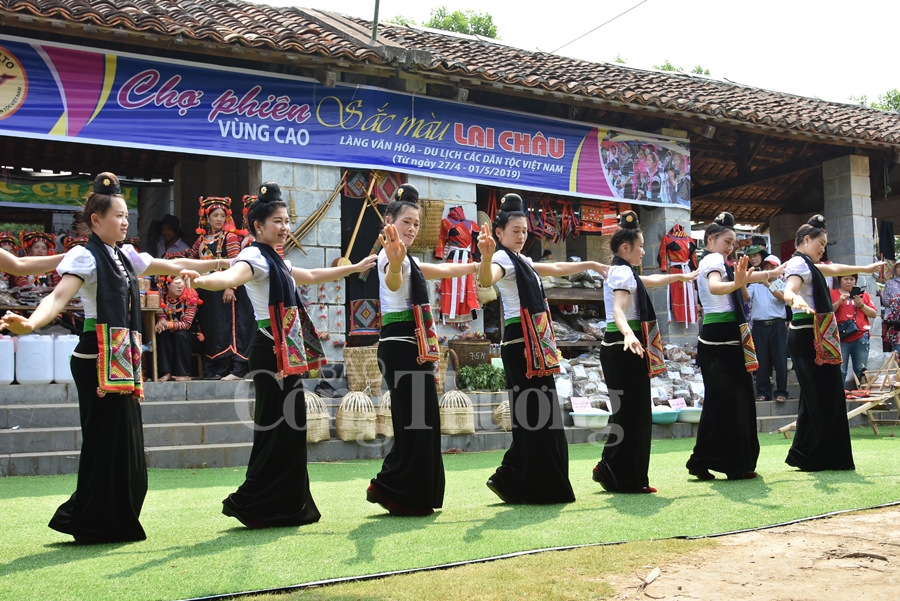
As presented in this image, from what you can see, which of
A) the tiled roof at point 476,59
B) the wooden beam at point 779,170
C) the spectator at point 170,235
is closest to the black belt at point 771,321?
the tiled roof at point 476,59

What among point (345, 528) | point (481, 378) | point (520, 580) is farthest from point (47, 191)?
point (520, 580)

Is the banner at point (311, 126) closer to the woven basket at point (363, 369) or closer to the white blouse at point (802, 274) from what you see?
the woven basket at point (363, 369)

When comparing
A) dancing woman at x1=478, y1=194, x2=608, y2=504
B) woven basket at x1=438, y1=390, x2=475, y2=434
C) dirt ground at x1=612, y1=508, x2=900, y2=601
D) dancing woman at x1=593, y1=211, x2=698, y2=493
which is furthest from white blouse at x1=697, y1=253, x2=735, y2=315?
woven basket at x1=438, y1=390, x2=475, y2=434

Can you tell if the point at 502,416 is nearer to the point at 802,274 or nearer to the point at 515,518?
the point at 802,274

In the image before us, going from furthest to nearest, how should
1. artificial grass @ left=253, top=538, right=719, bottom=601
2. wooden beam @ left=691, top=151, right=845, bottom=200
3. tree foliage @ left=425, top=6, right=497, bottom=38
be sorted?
tree foliage @ left=425, top=6, right=497, bottom=38 < wooden beam @ left=691, top=151, right=845, bottom=200 < artificial grass @ left=253, top=538, right=719, bottom=601

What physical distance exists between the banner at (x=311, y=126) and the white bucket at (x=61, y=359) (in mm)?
2181

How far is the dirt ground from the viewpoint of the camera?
11.0 feet

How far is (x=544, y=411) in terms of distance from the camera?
5.42 meters

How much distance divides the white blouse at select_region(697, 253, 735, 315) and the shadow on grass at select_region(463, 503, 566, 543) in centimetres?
203

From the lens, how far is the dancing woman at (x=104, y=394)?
4.34 m

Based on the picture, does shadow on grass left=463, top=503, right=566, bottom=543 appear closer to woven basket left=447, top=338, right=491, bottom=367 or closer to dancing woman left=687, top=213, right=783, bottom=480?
dancing woman left=687, top=213, right=783, bottom=480

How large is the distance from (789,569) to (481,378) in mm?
6827

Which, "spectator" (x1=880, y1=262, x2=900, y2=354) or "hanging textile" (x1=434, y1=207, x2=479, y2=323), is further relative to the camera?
"spectator" (x1=880, y1=262, x2=900, y2=354)

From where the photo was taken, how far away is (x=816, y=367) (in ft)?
22.0
